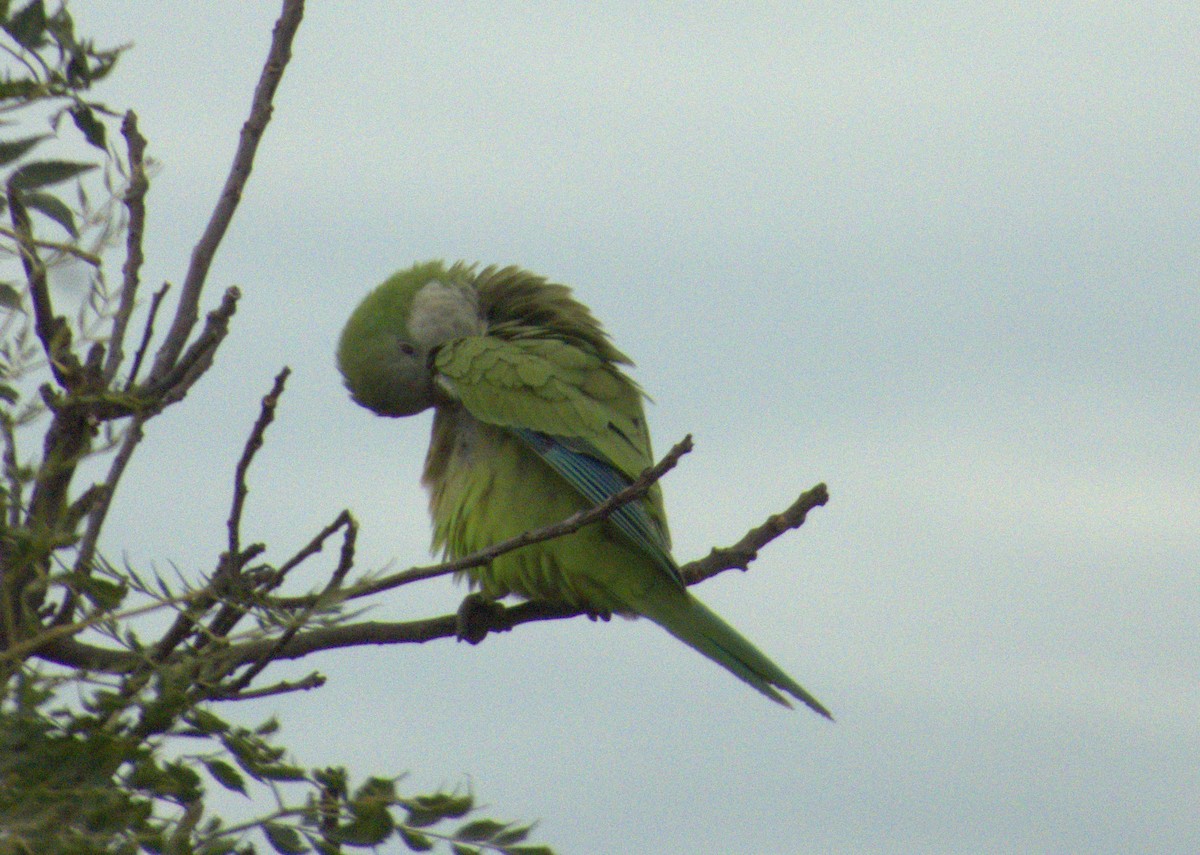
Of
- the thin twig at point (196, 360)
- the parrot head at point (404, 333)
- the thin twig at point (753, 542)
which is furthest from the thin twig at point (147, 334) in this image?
the parrot head at point (404, 333)

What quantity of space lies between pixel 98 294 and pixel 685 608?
7.97 ft

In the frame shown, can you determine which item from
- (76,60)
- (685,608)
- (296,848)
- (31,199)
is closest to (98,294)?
(31,199)

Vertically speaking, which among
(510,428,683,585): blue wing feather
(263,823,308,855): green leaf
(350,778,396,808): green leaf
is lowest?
(263,823,308,855): green leaf

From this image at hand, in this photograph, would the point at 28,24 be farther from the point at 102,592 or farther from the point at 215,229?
the point at 102,592

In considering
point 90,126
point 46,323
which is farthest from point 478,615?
point 46,323

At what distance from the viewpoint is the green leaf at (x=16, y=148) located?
2.18 metres

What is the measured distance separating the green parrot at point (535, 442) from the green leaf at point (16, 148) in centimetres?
198

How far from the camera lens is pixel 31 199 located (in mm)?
2289

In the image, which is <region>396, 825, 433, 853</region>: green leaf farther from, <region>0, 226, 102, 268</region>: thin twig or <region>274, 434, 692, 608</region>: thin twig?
<region>0, 226, 102, 268</region>: thin twig

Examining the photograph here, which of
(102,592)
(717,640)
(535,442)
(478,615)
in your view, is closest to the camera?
(102,592)

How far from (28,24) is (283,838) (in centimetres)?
124

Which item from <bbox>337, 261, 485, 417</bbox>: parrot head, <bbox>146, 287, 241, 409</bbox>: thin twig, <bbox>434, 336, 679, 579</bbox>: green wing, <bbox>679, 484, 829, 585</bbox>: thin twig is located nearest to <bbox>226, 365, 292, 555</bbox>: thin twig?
<bbox>146, 287, 241, 409</bbox>: thin twig

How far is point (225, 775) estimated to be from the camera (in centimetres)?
196

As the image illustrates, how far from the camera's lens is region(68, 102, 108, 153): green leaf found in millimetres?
2414
